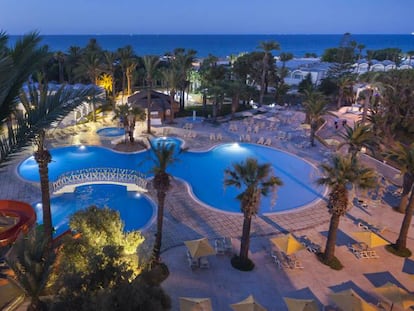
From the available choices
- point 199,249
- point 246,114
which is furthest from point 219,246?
point 246,114

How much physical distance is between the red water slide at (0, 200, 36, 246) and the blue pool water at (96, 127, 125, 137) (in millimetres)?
15205

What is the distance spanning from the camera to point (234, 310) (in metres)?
10.7

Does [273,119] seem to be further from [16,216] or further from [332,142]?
[16,216]

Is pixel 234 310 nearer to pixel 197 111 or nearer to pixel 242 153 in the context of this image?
pixel 242 153

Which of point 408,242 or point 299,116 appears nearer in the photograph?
point 408,242

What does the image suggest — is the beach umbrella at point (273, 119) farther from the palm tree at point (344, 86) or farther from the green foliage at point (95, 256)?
the green foliage at point (95, 256)

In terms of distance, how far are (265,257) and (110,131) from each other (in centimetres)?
A: 2161

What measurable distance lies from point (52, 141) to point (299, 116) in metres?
26.6

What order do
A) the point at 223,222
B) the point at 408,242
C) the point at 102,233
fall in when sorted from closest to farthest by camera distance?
1. the point at 102,233
2. the point at 408,242
3. the point at 223,222

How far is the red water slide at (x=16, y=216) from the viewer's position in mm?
13391

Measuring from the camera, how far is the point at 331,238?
13859 millimetres

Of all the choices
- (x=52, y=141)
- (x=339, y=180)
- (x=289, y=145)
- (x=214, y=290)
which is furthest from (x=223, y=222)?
(x=52, y=141)

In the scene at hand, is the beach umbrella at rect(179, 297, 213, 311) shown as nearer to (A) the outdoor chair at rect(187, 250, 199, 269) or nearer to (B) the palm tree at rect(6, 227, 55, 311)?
(A) the outdoor chair at rect(187, 250, 199, 269)

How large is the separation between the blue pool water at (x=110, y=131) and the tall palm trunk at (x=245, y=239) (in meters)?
20.2
